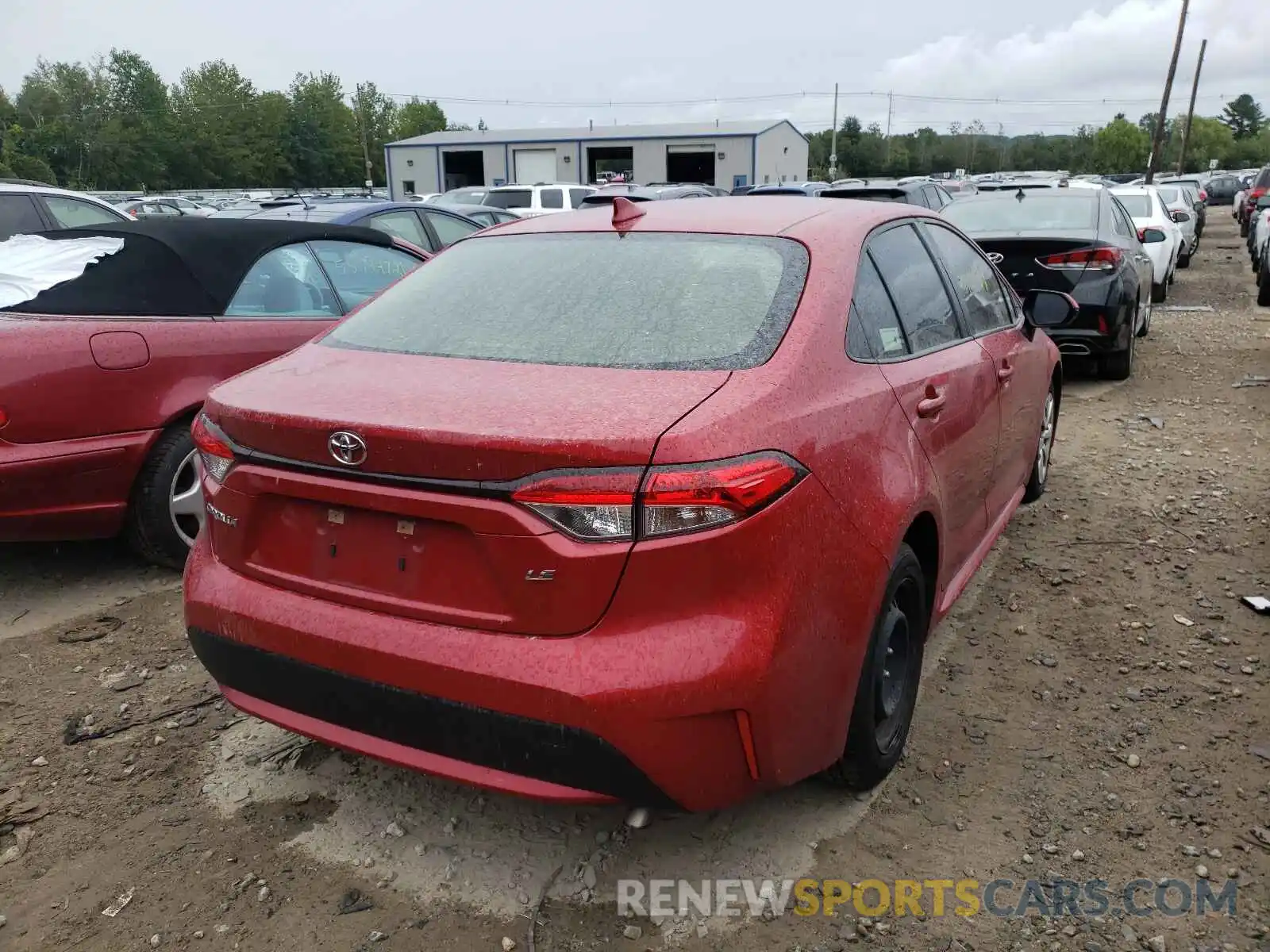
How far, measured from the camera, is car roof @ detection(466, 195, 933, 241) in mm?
2926

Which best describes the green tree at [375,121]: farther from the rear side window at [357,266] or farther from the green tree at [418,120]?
the rear side window at [357,266]

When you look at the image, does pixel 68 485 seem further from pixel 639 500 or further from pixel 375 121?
pixel 375 121

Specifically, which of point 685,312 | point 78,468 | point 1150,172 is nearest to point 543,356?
point 685,312

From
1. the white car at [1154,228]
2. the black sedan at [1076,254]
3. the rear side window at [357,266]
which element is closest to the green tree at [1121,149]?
the white car at [1154,228]

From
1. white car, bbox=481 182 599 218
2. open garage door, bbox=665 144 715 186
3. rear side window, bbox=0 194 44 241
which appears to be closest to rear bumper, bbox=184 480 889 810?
rear side window, bbox=0 194 44 241

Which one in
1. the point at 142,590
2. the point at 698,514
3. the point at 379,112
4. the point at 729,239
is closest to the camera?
the point at 698,514

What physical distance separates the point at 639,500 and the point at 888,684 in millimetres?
1256

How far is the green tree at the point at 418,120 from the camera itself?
11369 cm

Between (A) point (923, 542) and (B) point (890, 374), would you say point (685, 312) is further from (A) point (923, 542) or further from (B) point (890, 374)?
(A) point (923, 542)

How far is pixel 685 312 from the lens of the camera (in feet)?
8.40

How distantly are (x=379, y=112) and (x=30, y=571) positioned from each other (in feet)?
393

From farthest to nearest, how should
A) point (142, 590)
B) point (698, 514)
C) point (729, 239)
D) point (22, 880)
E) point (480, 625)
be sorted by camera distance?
point (142, 590) < point (729, 239) < point (22, 880) < point (480, 625) < point (698, 514)

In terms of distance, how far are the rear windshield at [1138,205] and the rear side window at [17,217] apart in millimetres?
12493

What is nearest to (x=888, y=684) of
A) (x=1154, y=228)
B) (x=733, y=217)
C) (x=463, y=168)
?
(x=733, y=217)
